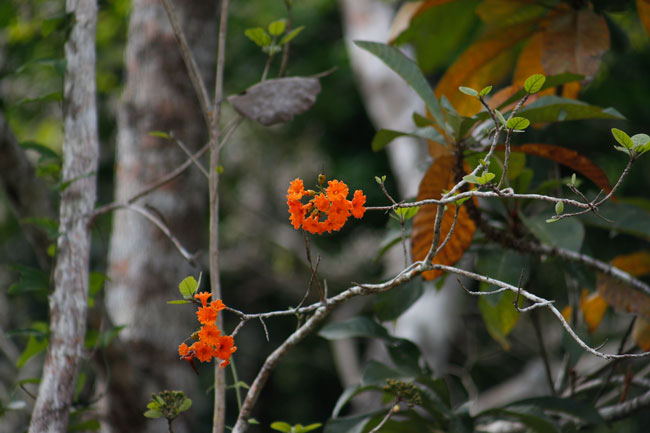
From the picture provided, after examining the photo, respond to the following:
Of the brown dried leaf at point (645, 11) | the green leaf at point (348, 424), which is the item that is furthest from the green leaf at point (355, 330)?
the brown dried leaf at point (645, 11)

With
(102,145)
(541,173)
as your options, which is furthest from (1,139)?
(102,145)

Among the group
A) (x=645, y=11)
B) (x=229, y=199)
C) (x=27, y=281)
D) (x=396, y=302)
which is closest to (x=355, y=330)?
(x=396, y=302)

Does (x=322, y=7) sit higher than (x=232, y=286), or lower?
higher

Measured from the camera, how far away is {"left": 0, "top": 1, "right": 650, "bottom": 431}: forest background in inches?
55.5

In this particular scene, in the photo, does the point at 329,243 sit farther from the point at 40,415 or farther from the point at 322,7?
the point at 40,415

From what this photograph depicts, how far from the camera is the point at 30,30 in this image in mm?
3527

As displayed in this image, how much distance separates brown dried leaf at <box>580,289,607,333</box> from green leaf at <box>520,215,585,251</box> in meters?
0.38

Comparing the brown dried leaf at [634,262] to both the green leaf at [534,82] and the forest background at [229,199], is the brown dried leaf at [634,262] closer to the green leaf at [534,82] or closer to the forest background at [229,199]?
the forest background at [229,199]

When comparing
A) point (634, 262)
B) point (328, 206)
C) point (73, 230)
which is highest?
point (328, 206)

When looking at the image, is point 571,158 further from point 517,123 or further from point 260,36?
point 260,36

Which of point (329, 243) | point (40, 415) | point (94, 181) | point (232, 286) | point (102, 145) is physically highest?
point (94, 181)

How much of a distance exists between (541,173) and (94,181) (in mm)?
1039

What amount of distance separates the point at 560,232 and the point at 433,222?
0.26 metres

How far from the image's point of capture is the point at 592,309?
153cm
